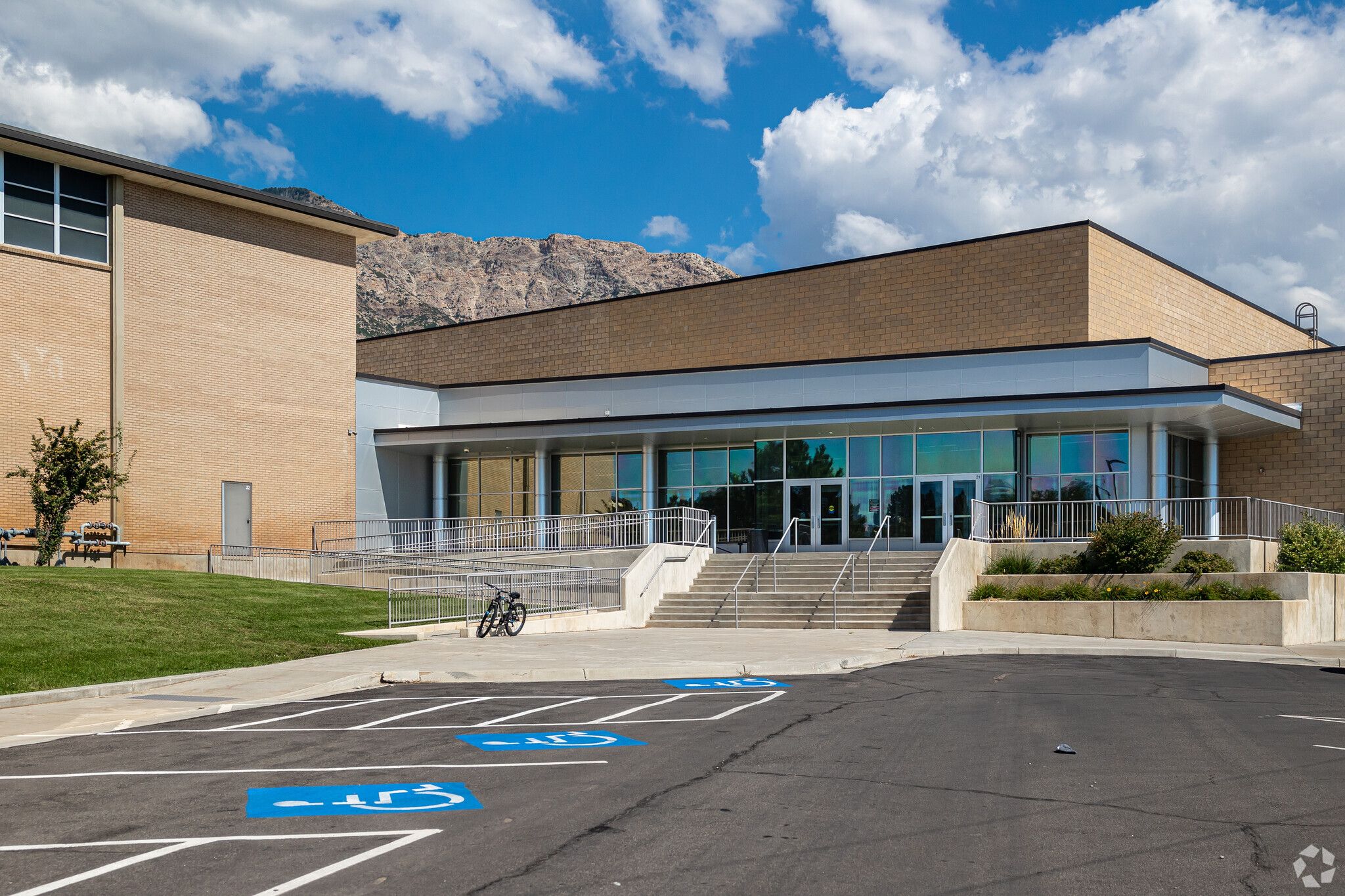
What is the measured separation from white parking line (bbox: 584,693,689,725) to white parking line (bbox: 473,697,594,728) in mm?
878

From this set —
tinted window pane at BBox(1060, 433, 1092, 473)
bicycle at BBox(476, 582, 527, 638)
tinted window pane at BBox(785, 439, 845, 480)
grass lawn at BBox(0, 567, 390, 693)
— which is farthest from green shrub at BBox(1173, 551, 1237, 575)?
grass lawn at BBox(0, 567, 390, 693)

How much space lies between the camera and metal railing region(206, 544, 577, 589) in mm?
34219

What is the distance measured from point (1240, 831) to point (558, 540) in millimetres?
32908

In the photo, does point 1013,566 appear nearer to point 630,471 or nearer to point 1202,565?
point 1202,565

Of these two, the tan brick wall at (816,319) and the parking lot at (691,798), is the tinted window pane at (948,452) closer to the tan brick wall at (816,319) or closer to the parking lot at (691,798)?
the tan brick wall at (816,319)

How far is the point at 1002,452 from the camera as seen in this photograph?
1421 inches

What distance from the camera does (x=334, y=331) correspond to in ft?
133

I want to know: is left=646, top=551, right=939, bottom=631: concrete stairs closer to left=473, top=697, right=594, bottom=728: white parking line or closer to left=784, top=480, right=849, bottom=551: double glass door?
left=784, top=480, right=849, bottom=551: double glass door

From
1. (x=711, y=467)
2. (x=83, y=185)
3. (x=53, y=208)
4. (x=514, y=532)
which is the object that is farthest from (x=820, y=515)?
(x=53, y=208)

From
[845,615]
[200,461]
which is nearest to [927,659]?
[845,615]

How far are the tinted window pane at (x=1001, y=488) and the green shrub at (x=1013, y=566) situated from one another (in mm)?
6235

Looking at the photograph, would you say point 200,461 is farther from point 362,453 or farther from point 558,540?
point 558,540

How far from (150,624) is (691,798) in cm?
1499

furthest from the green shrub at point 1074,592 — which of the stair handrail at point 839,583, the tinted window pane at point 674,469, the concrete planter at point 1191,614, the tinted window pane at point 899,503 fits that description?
the tinted window pane at point 674,469
